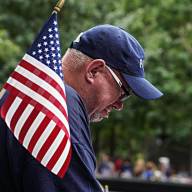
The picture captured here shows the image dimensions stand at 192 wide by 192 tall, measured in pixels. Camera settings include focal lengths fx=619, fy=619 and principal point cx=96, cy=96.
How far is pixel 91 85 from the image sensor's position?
8.21ft

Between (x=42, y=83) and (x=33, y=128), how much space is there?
0.18 m

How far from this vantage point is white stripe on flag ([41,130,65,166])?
228cm

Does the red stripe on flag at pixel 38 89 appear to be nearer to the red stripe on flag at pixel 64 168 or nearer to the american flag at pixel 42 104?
the american flag at pixel 42 104

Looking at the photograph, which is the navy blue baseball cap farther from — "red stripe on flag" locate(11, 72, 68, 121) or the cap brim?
"red stripe on flag" locate(11, 72, 68, 121)

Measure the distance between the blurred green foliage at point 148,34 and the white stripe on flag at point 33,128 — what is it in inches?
477

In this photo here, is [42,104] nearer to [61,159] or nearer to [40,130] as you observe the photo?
[40,130]

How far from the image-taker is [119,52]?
254 centimetres

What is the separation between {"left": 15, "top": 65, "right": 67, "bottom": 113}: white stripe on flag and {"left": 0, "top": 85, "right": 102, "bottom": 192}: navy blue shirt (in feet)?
0.15

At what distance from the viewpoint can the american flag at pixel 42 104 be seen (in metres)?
2.30

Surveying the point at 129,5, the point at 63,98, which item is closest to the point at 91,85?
the point at 63,98

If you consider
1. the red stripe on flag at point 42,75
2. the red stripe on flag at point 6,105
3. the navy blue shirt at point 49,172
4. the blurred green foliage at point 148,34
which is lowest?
the blurred green foliage at point 148,34

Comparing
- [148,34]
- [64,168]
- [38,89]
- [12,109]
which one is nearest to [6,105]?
[12,109]

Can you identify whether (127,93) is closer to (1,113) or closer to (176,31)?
(1,113)

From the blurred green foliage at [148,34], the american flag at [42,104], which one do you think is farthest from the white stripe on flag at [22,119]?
the blurred green foliage at [148,34]
